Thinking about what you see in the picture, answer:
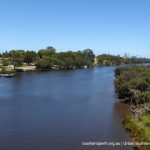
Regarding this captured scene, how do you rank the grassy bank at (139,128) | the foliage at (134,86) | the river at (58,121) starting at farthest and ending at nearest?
the foliage at (134,86), the river at (58,121), the grassy bank at (139,128)

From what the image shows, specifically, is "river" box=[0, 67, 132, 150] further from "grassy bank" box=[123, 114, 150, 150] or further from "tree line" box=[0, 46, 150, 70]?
"tree line" box=[0, 46, 150, 70]

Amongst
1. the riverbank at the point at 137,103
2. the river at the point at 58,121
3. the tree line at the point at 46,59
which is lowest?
the river at the point at 58,121

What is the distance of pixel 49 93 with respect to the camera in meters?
66.9

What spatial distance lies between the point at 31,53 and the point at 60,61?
1251 cm

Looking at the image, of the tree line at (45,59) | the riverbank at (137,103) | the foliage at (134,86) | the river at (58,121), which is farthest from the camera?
the tree line at (45,59)

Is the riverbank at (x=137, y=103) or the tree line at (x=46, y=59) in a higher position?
the tree line at (x=46, y=59)

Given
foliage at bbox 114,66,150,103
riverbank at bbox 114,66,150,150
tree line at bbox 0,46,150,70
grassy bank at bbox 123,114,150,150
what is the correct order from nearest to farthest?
grassy bank at bbox 123,114,150,150
riverbank at bbox 114,66,150,150
foliage at bbox 114,66,150,103
tree line at bbox 0,46,150,70

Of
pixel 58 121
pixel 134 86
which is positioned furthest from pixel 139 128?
pixel 134 86

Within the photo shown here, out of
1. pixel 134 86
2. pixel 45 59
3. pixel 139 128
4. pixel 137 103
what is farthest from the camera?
pixel 45 59

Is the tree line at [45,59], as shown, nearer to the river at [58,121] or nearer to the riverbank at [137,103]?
the river at [58,121]

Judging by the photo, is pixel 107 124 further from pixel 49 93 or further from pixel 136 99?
pixel 49 93

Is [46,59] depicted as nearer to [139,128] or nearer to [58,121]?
[58,121]

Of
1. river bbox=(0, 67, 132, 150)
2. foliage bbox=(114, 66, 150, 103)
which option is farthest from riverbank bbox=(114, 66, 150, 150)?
river bbox=(0, 67, 132, 150)

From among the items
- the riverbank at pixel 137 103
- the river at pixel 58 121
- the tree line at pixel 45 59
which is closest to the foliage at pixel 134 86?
the riverbank at pixel 137 103
